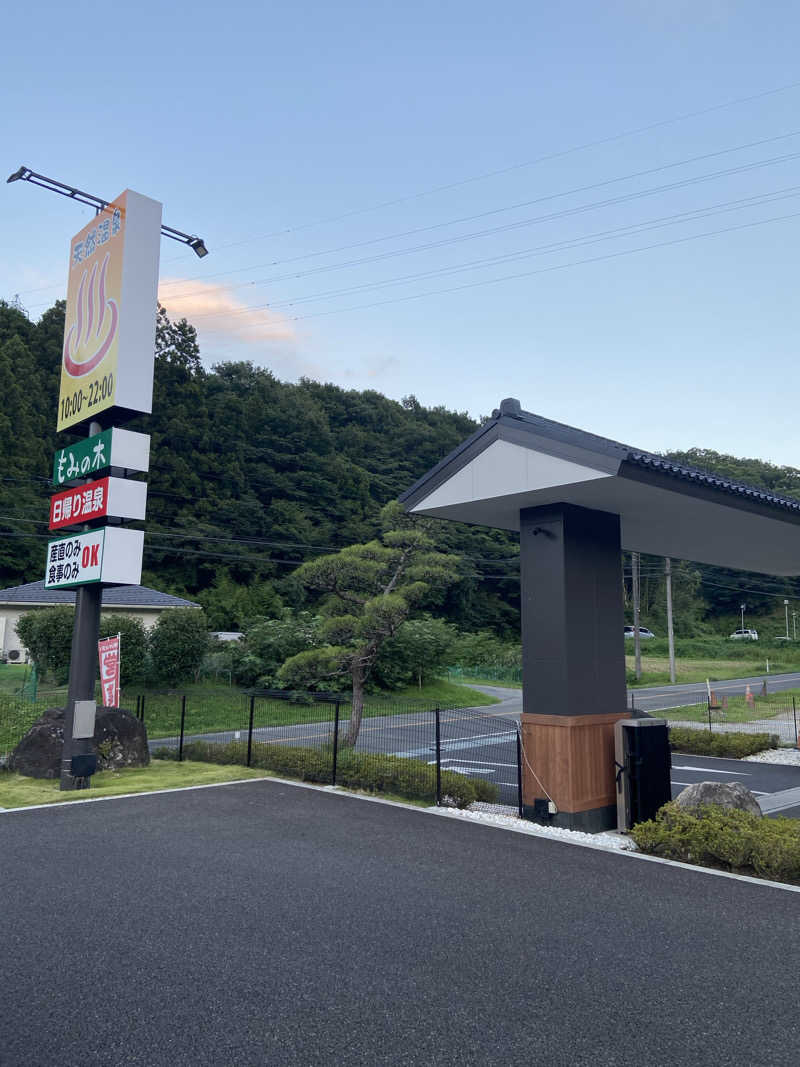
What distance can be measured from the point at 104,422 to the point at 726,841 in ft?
38.6

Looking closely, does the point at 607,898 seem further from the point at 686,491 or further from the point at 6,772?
the point at 6,772

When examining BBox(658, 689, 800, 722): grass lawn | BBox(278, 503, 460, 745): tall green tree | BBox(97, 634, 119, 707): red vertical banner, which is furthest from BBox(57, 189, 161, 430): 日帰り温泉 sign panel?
BBox(658, 689, 800, 722): grass lawn

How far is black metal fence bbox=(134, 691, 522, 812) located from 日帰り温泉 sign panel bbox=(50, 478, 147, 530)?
4.01 meters

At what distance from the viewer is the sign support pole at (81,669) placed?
480 inches

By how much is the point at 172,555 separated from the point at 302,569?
39.3 m

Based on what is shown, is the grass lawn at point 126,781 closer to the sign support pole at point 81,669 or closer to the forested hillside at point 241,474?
the sign support pole at point 81,669

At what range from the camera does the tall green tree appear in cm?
1593

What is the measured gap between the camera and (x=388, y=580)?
58.2 feet

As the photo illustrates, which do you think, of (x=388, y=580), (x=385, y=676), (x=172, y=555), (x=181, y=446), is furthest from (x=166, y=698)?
(x=181, y=446)

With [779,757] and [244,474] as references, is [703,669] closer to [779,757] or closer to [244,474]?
[244,474]

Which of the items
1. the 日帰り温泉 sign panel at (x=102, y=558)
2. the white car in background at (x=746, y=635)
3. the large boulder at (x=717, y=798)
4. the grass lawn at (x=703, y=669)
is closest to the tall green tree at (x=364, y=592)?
the 日帰り温泉 sign panel at (x=102, y=558)

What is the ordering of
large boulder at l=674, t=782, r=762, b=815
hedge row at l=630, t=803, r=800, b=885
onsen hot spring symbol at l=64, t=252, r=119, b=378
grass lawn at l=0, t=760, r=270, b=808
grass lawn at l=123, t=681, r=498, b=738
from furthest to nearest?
grass lawn at l=123, t=681, r=498, b=738 < onsen hot spring symbol at l=64, t=252, r=119, b=378 < grass lawn at l=0, t=760, r=270, b=808 < large boulder at l=674, t=782, r=762, b=815 < hedge row at l=630, t=803, r=800, b=885

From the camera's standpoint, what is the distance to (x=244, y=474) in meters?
59.6

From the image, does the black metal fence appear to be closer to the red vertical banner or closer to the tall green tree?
the tall green tree
